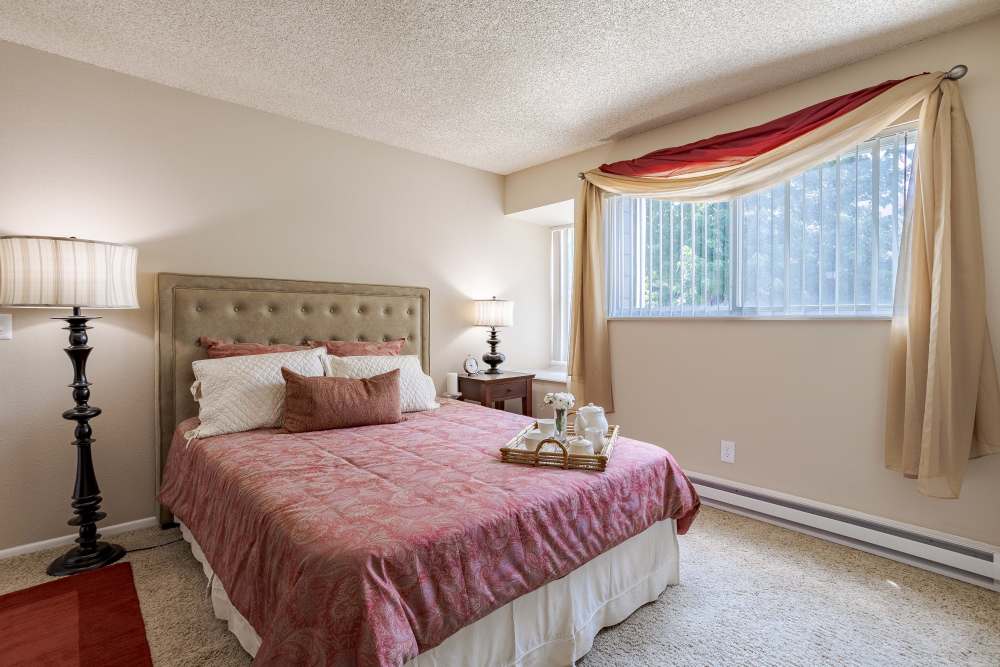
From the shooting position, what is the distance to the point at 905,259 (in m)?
2.27

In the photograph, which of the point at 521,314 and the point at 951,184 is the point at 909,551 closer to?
the point at 951,184

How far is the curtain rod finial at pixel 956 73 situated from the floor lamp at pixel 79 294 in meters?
3.80

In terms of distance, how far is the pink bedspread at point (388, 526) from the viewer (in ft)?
3.75

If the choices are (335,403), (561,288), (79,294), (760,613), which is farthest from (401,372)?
(561,288)

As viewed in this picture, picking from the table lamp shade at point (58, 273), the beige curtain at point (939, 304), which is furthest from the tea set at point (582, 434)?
the table lamp shade at point (58, 273)

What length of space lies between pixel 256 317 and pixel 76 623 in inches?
64.1

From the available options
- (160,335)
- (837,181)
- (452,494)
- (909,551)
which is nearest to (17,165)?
Result: (160,335)

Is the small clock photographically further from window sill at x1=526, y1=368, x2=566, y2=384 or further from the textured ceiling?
the textured ceiling

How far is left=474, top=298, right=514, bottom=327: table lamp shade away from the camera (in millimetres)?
3922

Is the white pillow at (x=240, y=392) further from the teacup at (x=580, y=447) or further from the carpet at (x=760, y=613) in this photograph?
the teacup at (x=580, y=447)

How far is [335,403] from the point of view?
2.41m

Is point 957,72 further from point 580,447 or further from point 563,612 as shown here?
point 563,612

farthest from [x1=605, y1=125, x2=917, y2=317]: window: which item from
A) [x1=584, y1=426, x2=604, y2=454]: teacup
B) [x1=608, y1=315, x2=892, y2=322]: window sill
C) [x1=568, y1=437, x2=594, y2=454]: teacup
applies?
[x1=568, y1=437, x2=594, y2=454]: teacup

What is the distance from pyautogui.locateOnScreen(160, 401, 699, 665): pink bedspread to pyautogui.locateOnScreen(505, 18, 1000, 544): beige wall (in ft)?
3.43
